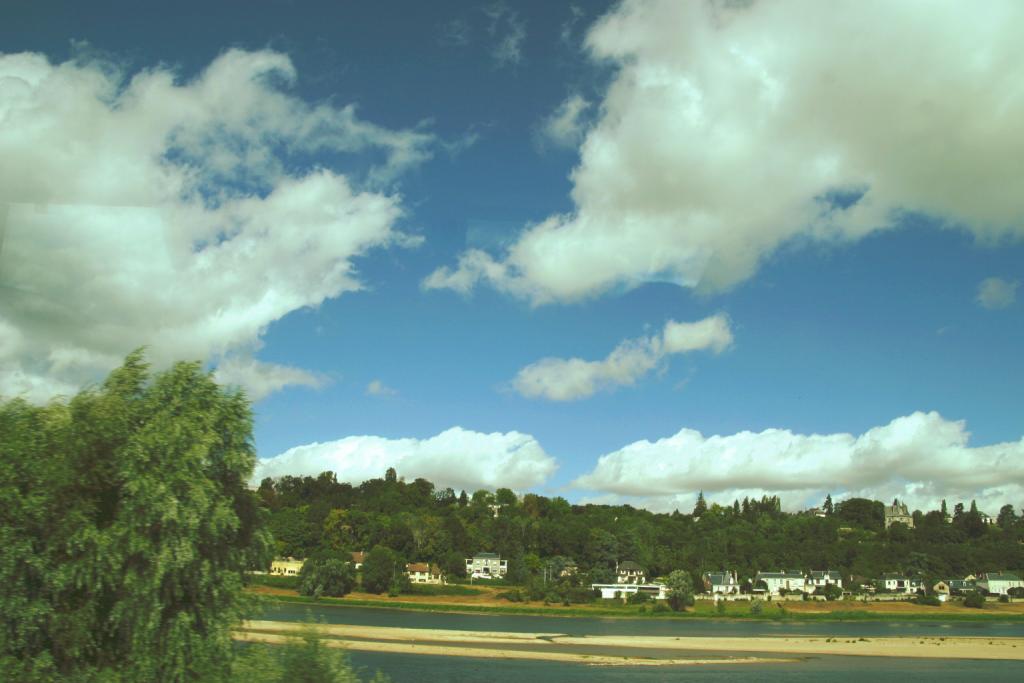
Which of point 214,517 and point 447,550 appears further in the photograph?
point 447,550

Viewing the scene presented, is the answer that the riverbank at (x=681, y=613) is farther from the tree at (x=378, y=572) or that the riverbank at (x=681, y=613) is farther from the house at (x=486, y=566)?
the house at (x=486, y=566)

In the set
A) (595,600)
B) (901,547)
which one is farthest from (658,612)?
(901,547)

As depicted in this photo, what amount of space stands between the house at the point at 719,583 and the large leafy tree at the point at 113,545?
131298 millimetres

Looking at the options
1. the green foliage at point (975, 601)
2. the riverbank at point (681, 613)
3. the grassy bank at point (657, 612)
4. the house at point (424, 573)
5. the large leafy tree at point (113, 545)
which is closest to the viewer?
Result: the large leafy tree at point (113, 545)

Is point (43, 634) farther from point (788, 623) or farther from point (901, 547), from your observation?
point (901, 547)

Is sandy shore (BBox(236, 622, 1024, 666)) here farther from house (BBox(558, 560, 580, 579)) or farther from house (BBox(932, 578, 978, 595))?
house (BBox(932, 578, 978, 595))

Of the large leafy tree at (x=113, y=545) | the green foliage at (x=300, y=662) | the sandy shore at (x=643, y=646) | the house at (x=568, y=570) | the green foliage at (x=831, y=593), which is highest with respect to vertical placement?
the large leafy tree at (x=113, y=545)

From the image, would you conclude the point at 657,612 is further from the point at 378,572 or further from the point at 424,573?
the point at 424,573

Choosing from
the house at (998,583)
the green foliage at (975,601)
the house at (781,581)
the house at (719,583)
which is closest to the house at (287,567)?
the house at (719,583)

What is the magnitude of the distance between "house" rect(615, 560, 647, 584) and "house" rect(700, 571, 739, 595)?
1049cm

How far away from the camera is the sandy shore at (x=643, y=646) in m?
57.7

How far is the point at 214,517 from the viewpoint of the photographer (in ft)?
60.0

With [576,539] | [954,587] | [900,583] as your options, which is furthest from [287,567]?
[954,587]

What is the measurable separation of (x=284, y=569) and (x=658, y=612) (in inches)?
Answer: 2289
